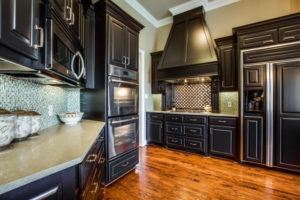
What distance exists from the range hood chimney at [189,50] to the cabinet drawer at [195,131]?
116 cm

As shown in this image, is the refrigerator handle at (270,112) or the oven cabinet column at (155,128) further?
the oven cabinet column at (155,128)

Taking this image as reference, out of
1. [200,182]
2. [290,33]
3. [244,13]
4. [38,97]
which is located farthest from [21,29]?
[244,13]

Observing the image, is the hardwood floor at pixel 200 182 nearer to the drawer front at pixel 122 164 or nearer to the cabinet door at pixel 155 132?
the drawer front at pixel 122 164

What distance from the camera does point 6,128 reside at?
3.07ft

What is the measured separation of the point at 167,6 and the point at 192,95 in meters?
2.30

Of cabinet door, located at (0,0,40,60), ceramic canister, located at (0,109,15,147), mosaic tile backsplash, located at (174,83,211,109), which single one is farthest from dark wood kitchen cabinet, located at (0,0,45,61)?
mosaic tile backsplash, located at (174,83,211,109)

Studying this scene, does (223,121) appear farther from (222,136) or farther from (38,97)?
(38,97)

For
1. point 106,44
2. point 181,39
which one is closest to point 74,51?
point 106,44

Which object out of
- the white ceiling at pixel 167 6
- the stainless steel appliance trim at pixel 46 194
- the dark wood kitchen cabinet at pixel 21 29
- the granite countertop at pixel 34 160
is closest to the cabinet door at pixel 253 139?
the white ceiling at pixel 167 6

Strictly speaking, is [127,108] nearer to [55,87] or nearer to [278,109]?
[55,87]

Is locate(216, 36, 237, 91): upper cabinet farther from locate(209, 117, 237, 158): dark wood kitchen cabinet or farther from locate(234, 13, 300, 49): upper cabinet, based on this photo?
locate(209, 117, 237, 158): dark wood kitchen cabinet

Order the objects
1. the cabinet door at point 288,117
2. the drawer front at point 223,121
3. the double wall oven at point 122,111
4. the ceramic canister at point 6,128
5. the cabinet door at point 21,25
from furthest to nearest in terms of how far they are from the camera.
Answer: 1. the drawer front at point 223,121
2. the cabinet door at point 288,117
3. the double wall oven at point 122,111
4. the ceramic canister at point 6,128
5. the cabinet door at point 21,25

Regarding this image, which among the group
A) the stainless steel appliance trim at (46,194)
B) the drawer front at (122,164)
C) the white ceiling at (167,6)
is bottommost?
the drawer front at (122,164)

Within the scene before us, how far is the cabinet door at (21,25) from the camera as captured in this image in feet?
2.43
